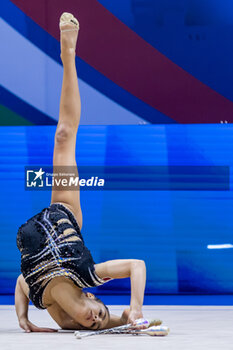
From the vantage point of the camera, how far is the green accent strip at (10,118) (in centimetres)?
553

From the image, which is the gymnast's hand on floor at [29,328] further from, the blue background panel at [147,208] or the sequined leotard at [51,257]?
the blue background panel at [147,208]

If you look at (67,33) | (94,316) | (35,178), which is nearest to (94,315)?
(94,316)

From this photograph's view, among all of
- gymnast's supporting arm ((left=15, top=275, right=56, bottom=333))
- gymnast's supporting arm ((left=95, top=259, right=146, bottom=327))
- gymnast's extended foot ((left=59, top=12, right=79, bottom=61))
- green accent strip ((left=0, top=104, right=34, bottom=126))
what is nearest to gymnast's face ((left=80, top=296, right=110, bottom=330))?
gymnast's supporting arm ((left=95, top=259, right=146, bottom=327))

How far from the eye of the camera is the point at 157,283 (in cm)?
537

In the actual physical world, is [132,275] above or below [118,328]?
above

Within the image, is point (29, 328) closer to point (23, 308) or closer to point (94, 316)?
point (23, 308)

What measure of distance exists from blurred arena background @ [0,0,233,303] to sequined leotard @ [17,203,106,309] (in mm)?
1927

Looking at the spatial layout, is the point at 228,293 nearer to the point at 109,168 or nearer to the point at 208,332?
the point at 109,168

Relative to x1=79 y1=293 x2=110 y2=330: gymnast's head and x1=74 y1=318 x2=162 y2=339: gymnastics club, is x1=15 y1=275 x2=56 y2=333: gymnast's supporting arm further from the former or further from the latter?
Result: x1=74 y1=318 x2=162 y2=339: gymnastics club

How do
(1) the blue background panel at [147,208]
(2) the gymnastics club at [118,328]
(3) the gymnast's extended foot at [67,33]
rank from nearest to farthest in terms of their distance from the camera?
1. (2) the gymnastics club at [118,328]
2. (3) the gymnast's extended foot at [67,33]
3. (1) the blue background panel at [147,208]

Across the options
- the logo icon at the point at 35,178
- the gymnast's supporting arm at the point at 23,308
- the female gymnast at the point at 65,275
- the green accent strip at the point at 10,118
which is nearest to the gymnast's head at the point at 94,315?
the female gymnast at the point at 65,275

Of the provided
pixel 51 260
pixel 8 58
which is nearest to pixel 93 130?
pixel 8 58

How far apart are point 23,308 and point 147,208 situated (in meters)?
2.06

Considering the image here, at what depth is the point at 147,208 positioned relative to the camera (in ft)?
18.0
